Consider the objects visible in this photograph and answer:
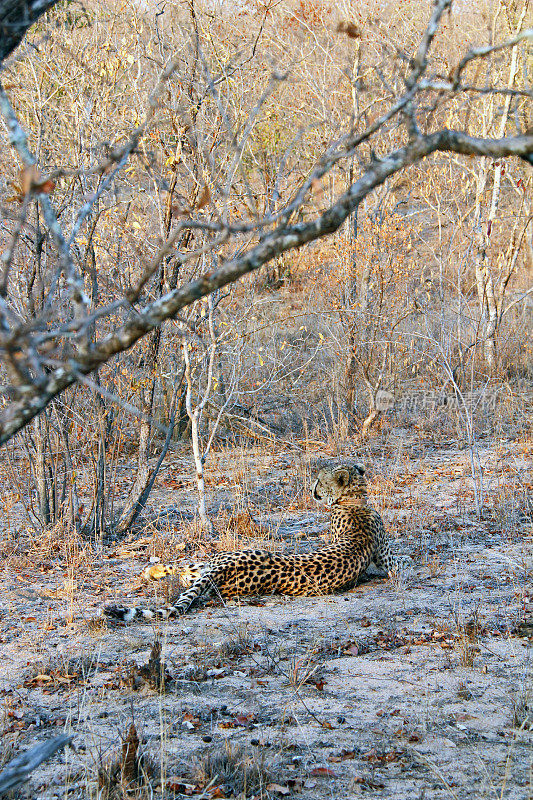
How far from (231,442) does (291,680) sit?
6125mm

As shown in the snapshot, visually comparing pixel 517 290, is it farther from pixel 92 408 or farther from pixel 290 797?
pixel 290 797

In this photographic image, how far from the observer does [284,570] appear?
554 centimetres

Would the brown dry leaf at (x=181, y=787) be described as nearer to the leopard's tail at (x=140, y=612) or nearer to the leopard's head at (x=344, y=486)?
the leopard's tail at (x=140, y=612)

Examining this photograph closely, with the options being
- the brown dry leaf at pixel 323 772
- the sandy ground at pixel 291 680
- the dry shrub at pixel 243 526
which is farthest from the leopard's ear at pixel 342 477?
the brown dry leaf at pixel 323 772

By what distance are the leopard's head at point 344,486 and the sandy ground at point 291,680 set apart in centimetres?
55

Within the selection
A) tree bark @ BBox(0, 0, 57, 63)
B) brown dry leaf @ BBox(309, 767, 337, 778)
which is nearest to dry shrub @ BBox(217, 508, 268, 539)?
brown dry leaf @ BBox(309, 767, 337, 778)

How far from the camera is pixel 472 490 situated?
801 cm

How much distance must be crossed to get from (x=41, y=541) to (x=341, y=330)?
19.6 ft

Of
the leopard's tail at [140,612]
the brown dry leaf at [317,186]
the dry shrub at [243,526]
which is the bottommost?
the leopard's tail at [140,612]

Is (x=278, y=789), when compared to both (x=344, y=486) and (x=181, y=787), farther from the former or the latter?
(x=344, y=486)

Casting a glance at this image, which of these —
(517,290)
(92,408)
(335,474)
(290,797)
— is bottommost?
(290,797)

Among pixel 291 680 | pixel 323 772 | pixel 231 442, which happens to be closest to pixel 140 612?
pixel 291 680

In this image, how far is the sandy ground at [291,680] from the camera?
3166 mm

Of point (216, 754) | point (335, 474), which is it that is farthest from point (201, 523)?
point (216, 754)
